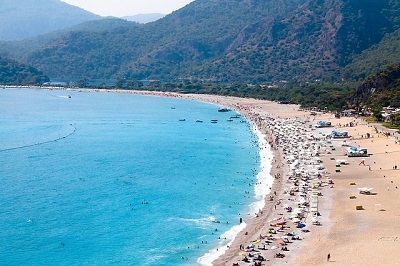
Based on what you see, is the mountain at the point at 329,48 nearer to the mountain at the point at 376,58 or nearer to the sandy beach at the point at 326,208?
the mountain at the point at 376,58

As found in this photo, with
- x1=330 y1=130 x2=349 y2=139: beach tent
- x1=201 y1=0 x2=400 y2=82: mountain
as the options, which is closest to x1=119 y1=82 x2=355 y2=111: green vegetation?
x1=201 y1=0 x2=400 y2=82: mountain

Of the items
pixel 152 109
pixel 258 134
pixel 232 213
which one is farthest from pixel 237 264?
pixel 152 109

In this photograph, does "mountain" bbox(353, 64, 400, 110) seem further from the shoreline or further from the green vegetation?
the shoreline

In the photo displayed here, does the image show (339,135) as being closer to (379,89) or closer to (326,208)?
(379,89)

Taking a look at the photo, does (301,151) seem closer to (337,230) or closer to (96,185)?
(96,185)

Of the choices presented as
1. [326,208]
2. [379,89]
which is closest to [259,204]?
[326,208]

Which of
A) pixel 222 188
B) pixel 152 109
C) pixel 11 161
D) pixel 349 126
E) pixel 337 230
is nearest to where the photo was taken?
pixel 337 230
